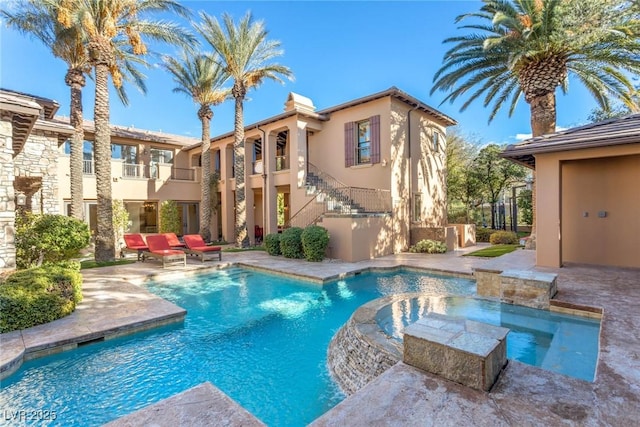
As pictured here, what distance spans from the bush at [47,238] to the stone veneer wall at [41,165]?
399 centimetres

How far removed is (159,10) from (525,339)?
54.9 ft

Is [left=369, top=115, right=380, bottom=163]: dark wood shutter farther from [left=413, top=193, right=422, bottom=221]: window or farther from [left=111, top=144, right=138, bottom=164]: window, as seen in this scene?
[left=111, top=144, right=138, bottom=164]: window

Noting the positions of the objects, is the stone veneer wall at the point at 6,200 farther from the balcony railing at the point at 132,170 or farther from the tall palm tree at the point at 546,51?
the tall palm tree at the point at 546,51

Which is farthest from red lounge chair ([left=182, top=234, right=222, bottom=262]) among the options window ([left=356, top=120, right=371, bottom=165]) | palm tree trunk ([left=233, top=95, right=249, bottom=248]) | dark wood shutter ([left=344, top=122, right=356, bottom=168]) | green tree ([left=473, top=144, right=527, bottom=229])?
green tree ([left=473, top=144, right=527, bottom=229])

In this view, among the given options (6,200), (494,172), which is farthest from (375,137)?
(6,200)

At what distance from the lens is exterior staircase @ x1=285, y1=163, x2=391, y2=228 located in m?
14.4

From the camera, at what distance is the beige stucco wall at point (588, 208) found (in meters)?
7.98

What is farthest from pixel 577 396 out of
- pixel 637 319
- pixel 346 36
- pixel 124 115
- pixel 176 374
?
pixel 124 115

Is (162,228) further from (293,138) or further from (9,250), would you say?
(9,250)

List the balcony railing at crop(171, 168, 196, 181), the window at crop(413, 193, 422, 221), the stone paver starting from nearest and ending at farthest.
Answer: the stone paver → the window at crop(413, 193, 422, 221) → the balcony railing at crop(171, 168, 196, 181)

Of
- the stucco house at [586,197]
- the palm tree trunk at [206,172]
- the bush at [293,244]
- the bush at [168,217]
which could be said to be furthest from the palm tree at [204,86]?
the stucco house at [586,197]

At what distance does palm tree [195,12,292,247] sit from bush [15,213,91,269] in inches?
360

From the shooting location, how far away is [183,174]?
22.2 metres

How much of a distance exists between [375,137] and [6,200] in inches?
506
